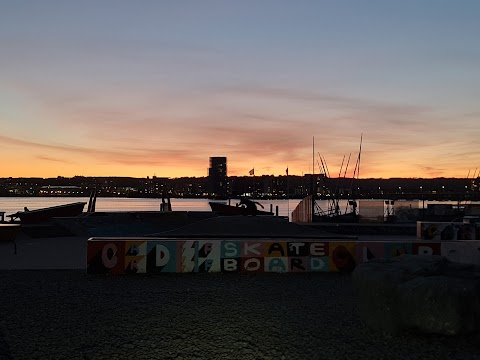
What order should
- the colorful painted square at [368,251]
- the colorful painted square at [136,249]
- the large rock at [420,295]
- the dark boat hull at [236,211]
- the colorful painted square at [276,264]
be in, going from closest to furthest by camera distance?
1. the large rock at [420,295]
2. the colorful painted square at [136,249]
3. the colorful painted square at [276,264]
4. the colorful painted square at [368,251]
5. the dark boat hull at [236,211]

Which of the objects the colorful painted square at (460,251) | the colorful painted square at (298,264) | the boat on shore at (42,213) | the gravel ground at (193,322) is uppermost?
the boat on shore at (42,213)

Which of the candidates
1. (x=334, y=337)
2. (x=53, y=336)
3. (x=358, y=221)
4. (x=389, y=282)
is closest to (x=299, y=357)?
(x=334, y=337)

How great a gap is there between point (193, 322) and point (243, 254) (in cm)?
637

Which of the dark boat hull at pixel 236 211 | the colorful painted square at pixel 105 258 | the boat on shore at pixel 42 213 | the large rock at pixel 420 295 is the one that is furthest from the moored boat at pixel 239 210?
the large rock at pixel 420 295

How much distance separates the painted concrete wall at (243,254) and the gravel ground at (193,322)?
1.00 meters

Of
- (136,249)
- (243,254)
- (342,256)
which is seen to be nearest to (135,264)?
(136,249)

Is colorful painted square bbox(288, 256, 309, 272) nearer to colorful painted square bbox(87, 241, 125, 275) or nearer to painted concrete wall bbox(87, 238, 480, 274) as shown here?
painted concrete wall bbox(87, 238, 480, 274)

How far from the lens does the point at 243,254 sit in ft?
52.4

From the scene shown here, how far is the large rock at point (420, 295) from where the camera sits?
780 cm

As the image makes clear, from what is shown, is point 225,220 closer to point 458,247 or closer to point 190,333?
point 458,247

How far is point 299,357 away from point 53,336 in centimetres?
501

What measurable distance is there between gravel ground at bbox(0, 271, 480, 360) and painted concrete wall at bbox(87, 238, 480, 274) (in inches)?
39.4

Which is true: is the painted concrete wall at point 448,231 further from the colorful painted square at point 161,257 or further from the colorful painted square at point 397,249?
the colorful painted square at point 161,257

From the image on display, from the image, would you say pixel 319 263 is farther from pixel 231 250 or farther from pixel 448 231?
pixel 448 231
